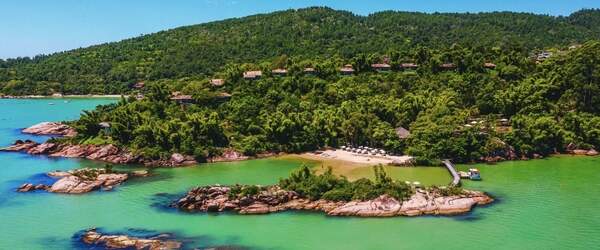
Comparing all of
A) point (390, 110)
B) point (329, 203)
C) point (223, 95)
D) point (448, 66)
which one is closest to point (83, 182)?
point (329, 203)

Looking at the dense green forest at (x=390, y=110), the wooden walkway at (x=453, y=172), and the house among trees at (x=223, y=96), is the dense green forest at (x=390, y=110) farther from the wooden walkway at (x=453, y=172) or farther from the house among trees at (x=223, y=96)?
the wooden walkway at (x=453, y=172)

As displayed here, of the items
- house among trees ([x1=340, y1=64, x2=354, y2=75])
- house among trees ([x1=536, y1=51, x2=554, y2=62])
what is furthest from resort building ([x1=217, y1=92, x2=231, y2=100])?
house among trees ([x1=536, y1=51, x2=554, y2=62])

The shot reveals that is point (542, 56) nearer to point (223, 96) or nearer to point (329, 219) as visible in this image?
point (223, 96)

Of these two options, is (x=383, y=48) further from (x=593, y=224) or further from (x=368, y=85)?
(x=593, y=224)

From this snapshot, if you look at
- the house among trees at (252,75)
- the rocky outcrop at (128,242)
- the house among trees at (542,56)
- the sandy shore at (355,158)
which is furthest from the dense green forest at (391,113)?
the rocky outcrop at (128,242)

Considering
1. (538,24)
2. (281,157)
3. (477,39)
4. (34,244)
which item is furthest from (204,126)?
(538,24)
